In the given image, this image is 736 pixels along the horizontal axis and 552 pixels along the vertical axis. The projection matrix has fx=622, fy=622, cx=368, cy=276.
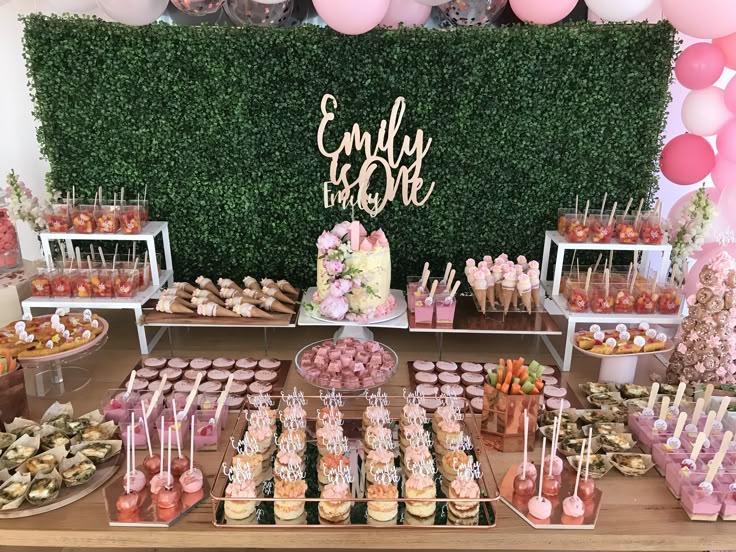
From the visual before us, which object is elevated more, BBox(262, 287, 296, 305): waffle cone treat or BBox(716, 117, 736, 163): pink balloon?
BBox(716, 117, 736, 163): pink balloon

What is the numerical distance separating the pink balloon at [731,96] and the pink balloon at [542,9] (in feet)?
3.42

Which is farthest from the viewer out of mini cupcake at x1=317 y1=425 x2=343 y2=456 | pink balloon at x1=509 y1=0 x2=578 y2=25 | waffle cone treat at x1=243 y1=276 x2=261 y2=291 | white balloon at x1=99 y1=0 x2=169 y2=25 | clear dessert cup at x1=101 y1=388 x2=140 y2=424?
waffle cone treat at x1=243 y1=276 x2=261 y2=291

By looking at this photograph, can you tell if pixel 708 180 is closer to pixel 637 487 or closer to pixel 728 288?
pixel 728 288

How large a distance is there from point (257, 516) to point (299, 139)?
2.45 metres

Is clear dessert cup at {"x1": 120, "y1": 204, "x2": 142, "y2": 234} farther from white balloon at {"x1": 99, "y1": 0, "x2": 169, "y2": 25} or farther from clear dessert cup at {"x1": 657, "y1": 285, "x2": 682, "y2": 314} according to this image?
clear dessert cup at {"x1": 657, "y1": 285, "x2": 682, "y2": 314}

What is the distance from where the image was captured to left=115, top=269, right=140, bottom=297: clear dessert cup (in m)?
3.83

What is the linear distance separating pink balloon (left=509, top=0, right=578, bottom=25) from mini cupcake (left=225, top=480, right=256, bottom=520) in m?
2.92

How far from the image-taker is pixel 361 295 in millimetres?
3699

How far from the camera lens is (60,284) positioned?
3832 millimetres

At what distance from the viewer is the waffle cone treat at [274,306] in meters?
3.91

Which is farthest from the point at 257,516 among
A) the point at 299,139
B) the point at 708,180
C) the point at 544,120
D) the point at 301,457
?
the point at 708,180

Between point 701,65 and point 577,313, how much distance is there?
166 cm

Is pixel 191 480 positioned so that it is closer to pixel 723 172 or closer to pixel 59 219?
pixel 59 219

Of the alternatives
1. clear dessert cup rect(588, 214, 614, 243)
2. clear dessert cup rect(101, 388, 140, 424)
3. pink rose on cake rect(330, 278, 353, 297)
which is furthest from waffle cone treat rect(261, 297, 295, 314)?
clear dessert cup rect(588, 214, 614, 243)
